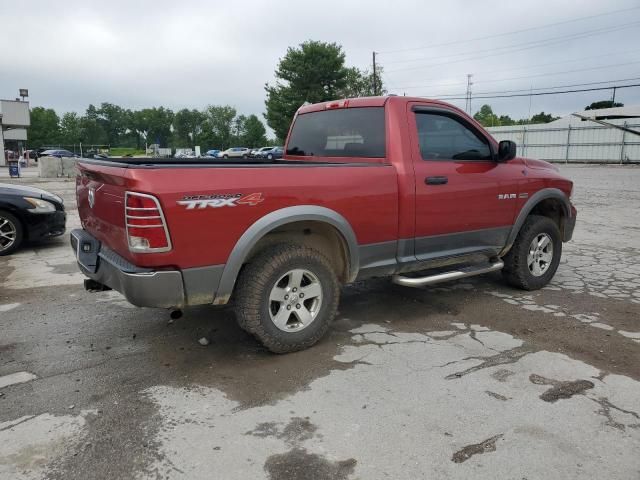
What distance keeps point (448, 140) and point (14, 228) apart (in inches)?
241

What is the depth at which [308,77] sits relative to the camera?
158ft

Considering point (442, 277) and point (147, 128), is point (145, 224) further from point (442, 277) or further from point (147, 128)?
point (147, 128)

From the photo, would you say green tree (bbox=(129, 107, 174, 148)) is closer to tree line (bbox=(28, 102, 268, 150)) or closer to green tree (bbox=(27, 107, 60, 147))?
tree line (bbox=(28, 102, 268, 150))

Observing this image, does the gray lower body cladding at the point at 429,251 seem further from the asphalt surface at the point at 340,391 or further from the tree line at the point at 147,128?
the tree line at the point at 147,128

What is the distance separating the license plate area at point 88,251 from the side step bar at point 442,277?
2370mm

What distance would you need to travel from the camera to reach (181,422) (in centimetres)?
283

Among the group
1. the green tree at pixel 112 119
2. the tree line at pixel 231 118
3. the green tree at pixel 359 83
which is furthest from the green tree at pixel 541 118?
the green tree at pixel 112 119

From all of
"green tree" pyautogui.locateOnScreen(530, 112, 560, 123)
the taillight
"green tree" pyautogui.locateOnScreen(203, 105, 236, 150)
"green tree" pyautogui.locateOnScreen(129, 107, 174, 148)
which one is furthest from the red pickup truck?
"green tree" pyautogui.locateOnScreen(129, 107, 174, 148)

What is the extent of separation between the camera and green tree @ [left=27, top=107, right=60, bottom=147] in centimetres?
7562

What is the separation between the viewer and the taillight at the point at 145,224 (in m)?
2.94

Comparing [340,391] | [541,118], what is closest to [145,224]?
[340,391]

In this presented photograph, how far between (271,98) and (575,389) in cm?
5080

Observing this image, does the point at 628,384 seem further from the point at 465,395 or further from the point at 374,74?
the point at 374,74

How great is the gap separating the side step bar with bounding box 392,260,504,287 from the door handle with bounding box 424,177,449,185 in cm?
80
